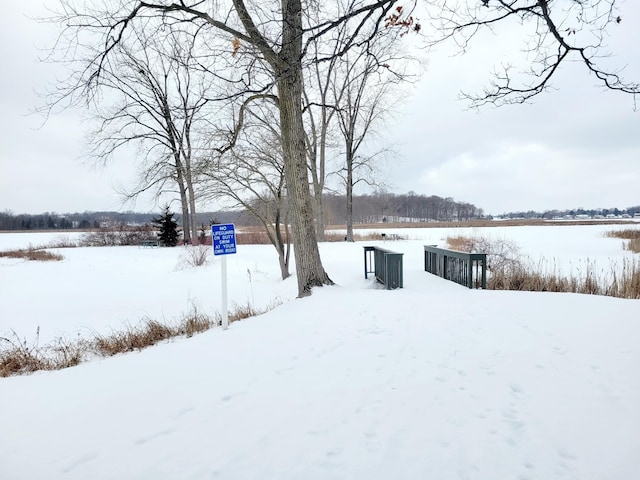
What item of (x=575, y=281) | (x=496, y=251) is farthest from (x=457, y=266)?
(x=496, y=251)

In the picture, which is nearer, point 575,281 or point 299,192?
point 299,192

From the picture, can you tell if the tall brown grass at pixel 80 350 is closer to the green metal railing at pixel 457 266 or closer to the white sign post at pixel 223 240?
the white sign post at pixel 223 240

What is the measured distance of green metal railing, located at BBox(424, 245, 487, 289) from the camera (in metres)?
7.66

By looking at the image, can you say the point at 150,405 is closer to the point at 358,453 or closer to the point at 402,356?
the point at 358,453

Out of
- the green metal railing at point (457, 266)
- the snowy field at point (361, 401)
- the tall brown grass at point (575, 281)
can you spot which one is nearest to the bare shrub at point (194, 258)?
the green metal railing at point (457, 266)

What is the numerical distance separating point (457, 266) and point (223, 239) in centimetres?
594

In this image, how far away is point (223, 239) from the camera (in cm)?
558

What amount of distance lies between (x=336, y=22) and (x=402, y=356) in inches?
159

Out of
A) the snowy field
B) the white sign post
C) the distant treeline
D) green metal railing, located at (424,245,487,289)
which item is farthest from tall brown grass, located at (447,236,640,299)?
the distant treeline

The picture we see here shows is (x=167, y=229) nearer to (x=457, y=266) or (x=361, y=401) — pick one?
(x=457, y=266)

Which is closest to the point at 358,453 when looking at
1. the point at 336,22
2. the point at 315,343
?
the point at 315,343

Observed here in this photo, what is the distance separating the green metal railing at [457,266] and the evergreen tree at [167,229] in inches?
818

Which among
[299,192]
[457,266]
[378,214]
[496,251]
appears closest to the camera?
[299,192]

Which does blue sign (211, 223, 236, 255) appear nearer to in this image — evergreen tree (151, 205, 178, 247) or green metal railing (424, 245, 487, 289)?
green metal railing (424, 245, 487, 289)
